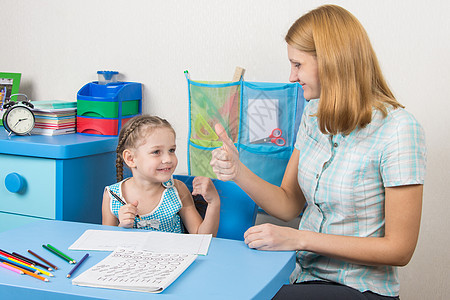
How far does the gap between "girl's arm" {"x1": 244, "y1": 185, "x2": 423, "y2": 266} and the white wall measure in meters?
0.54

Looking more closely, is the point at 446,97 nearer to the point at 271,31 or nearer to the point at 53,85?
the point at 271,31

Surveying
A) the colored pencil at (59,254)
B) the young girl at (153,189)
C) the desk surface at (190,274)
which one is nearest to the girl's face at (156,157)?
the young girl at (153,189)

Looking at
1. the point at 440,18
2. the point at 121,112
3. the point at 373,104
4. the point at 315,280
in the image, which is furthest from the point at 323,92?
the point at 121,112

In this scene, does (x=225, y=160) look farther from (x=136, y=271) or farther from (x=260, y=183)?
(x=136, y=271)

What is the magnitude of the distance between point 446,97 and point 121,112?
1182 mm

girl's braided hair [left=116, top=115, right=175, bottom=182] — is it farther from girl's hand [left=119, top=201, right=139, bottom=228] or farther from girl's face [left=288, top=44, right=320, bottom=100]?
girl's face [left=288, top=44, right=320, bottom=100]

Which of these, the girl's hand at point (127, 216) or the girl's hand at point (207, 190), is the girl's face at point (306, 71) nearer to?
the girl's hand at point (207, 190)

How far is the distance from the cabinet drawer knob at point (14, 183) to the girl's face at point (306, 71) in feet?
3.26

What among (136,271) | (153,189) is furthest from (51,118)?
(136,271)

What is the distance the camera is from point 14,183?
1.67m

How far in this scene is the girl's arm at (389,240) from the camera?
1171mm

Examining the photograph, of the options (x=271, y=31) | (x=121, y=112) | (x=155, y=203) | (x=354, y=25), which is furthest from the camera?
(x=121, y=112)

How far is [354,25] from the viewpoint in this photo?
123 cm

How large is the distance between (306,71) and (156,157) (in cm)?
52
